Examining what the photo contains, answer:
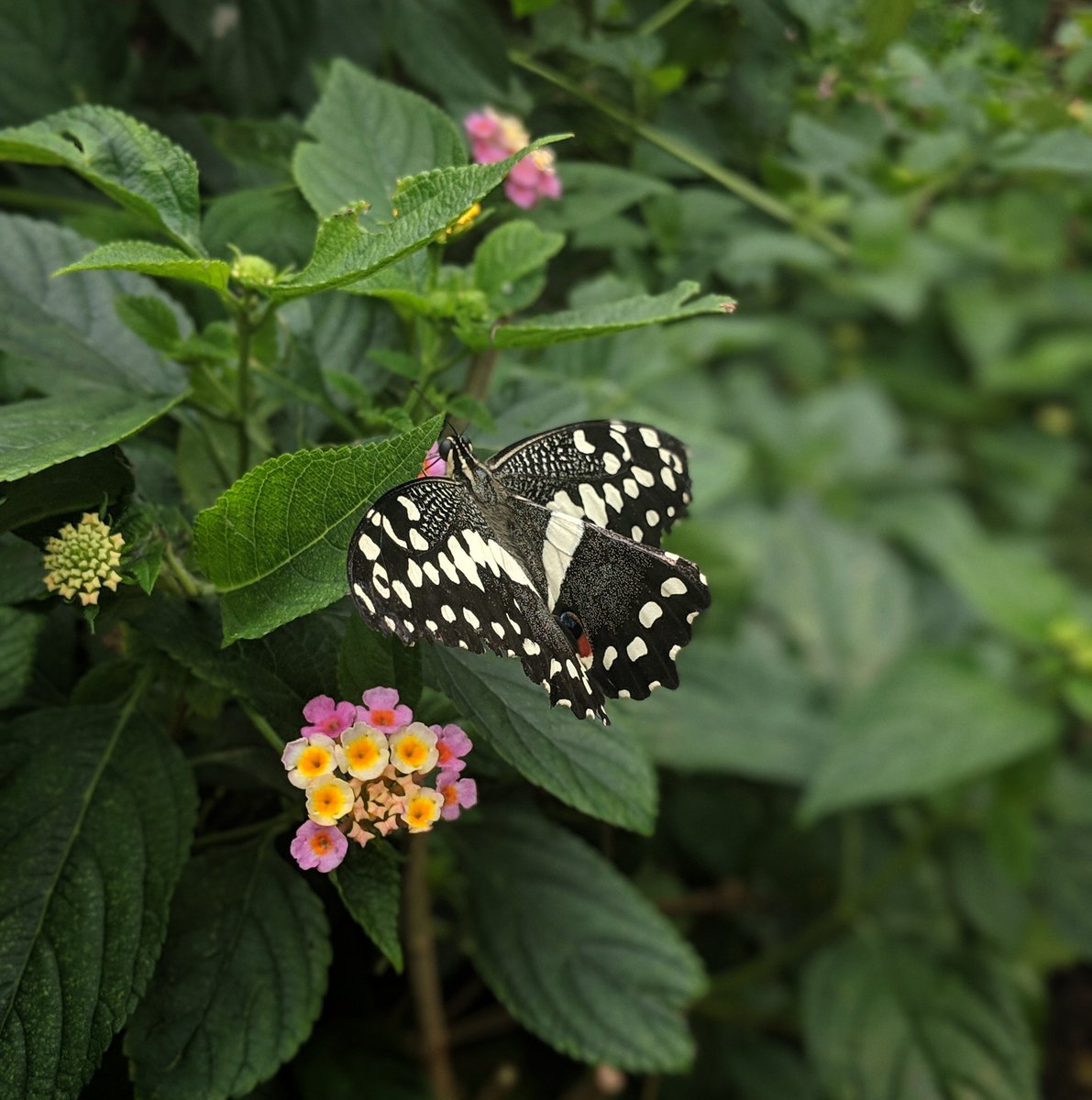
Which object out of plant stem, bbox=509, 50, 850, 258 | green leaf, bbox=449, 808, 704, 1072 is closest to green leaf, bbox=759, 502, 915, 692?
plant stem, bbox=509, 50, 850, 258

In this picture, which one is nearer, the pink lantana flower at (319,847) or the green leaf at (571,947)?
the pink lantana flower at (319,847)


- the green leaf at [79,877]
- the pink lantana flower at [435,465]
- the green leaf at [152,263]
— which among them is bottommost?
the green leaf at [79,877]

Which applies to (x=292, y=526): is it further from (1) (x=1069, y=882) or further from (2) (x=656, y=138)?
(1) (x=1069, y=882)

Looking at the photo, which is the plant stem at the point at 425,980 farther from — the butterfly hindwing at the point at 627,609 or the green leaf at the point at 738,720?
the butterfly hindwing at the point at 627,609

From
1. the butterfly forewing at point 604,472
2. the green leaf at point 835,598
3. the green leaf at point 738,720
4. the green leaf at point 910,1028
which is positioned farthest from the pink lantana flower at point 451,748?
the green leaf at point 835,598

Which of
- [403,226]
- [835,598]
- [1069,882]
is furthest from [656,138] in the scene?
[1069,882]
